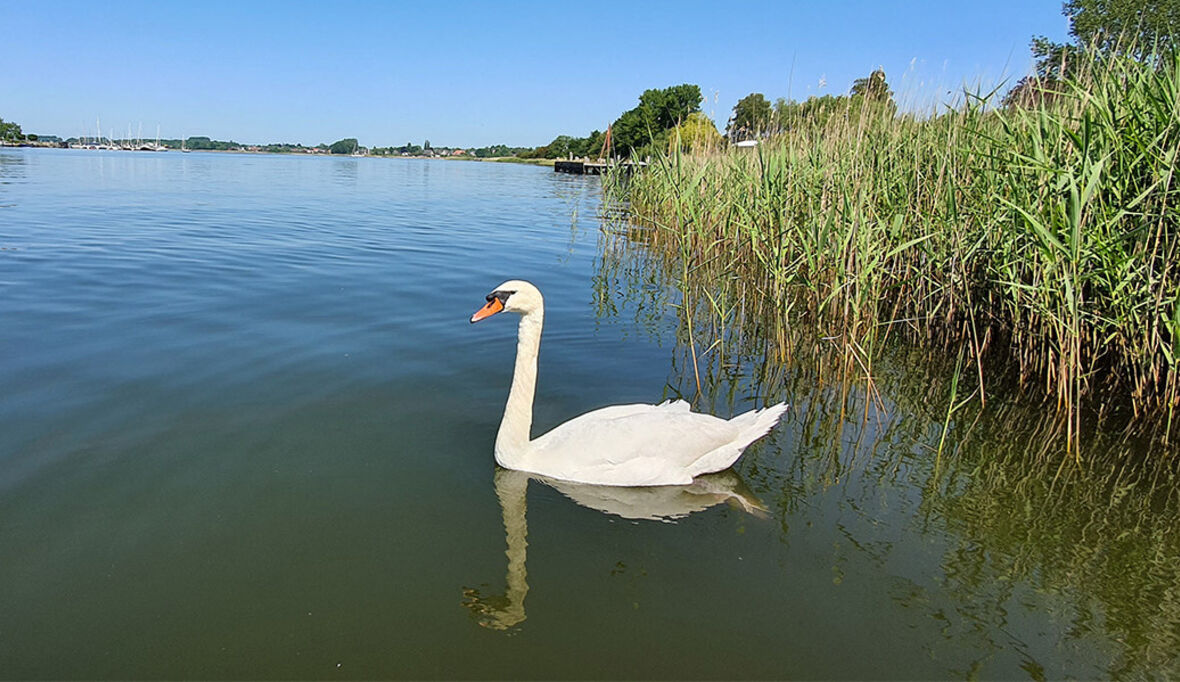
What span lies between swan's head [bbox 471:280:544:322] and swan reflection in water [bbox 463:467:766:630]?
1025 mm

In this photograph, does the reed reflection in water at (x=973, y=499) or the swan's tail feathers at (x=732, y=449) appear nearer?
the reed reflection in water at (x=973, y=499)

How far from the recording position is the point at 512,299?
4.64 m

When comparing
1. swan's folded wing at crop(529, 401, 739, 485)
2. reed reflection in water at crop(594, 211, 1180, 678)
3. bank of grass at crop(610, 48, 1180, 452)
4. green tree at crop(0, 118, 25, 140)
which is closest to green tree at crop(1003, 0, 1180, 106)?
bank of grass at crop(610, 48, 1180, 452)

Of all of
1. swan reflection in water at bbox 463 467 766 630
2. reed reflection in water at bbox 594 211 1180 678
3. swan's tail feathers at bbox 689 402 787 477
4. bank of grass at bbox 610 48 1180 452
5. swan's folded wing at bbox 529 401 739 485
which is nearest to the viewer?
reed reflection in water at bbox 594 211 1180 678

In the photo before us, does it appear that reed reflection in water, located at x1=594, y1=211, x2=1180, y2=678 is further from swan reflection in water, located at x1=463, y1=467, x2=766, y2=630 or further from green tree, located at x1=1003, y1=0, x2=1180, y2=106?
green tree, located at x1=1003, y1=0, x2=1180, y2=106

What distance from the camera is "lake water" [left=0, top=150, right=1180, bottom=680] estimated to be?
117 inches

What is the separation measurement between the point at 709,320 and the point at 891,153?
272cm

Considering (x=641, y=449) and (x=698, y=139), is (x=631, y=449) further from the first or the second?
(x=698, y=139)

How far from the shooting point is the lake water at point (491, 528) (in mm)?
2975

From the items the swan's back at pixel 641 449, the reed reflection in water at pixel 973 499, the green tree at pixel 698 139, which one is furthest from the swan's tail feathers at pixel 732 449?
the green tree at pixel 698 139

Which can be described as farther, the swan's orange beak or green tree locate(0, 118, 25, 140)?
green tree locate(0, 118, 25, 140)

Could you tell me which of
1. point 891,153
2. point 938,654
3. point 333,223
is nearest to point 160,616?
point 938,654

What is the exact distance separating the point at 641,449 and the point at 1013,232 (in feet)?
10.3

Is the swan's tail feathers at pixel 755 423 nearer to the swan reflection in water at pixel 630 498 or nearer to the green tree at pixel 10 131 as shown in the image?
the swan reflection in water at pixel 630 498
